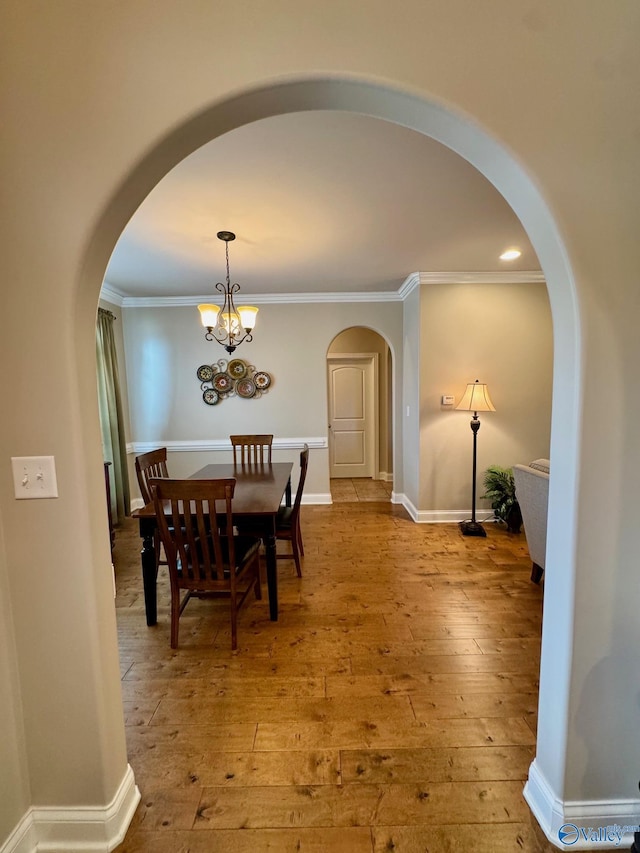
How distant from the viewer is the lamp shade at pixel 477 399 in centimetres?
357

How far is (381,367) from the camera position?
607 cm

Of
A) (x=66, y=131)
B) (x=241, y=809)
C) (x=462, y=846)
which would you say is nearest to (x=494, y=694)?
(x=462, y=846)

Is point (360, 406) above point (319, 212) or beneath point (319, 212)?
beneath

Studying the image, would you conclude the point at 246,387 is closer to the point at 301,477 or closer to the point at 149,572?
the point at 301,477

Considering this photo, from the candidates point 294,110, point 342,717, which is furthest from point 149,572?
point 294,110

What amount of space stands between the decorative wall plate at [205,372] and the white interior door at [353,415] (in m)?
2.10

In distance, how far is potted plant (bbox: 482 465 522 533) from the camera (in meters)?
3.74

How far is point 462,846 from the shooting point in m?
1.19

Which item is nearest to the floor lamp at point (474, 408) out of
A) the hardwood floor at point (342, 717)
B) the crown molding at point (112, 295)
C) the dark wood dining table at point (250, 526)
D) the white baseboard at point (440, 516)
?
the white baseboard at point (440, 516)

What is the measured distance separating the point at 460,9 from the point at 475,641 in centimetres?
266

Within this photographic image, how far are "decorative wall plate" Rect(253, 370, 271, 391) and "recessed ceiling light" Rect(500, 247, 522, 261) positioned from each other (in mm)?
2753

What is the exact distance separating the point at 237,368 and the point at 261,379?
0.32 m

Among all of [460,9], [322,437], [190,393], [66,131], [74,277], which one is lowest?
[322,437]

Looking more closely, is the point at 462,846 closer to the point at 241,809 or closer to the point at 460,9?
the point at 241,809
